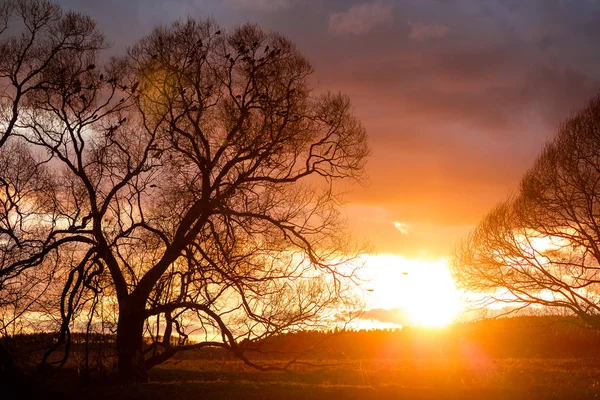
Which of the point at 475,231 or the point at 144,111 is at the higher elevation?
the point at 144,111

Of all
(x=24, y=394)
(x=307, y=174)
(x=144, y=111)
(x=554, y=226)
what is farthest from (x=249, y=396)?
(x=554, y=226)

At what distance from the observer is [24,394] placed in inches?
738

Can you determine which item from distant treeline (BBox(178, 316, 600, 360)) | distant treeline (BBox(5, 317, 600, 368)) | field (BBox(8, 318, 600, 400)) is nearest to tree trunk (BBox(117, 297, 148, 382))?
field (BBox(8, 318, 600, 400))

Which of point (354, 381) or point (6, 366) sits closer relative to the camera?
point (6, 366)

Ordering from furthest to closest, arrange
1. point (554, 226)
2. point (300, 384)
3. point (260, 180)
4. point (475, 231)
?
point (475, 231), point (554, 226), point (260, 180), point (300, 384)

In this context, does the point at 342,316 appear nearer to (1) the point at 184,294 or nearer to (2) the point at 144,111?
(1) the point at 184,294

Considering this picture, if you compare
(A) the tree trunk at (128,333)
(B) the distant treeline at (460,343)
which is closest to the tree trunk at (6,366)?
(A) the tree trunk at (128,333)

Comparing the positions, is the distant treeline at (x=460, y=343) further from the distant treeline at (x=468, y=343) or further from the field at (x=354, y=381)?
the field at (x=354, y=381)

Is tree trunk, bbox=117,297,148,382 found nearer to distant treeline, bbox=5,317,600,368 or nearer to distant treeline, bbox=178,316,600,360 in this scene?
distant treeline, bbox=5,317,600,368

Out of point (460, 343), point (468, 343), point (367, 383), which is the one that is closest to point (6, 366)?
point (367, 383)

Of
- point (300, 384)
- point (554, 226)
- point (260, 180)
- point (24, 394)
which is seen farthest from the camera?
point (554, 226)

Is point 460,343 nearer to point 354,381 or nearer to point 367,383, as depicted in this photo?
point 354,381

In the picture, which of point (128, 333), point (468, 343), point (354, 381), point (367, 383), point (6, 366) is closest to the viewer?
point (6, 366)

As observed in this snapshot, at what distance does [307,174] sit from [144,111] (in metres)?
5.75
